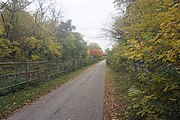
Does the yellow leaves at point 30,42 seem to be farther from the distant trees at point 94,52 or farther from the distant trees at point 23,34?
the distant trees at point 94,52

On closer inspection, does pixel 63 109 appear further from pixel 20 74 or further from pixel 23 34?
pixel 23 34

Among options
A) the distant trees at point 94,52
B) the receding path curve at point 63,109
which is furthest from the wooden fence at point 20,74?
the distant trees at point 94,52

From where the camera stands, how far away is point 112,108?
6.50 metres

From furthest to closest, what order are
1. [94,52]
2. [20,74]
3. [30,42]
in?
[94,52]
[30,42]
[20,74]

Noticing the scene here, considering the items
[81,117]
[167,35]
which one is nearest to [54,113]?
[81,117]

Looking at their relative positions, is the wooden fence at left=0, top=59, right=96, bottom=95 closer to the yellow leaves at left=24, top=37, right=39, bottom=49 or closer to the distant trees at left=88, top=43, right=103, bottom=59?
the yellow leaves at left=24, top=37, right=39, bottom=49

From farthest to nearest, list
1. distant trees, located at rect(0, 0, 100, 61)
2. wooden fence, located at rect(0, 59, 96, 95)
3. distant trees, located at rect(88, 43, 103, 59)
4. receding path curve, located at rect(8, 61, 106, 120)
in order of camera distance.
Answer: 1. distant trees, located at rect(88, 43, 103, 59)
2. distant trees, located at rect(0, 0, 100, 61)
3. wooden fence, located at rect(0, 59, 96, 95)
4. receding path curve, located at rect(8, 61, 106, 120)

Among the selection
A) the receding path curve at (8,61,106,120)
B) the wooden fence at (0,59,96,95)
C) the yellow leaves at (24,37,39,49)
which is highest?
the yellow leaves at (24,37,39,49)

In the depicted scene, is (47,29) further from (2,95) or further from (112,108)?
(112,108)

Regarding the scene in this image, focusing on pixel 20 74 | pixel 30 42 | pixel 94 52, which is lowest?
pixel 20 74

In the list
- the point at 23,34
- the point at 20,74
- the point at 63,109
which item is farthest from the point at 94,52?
the point at 63,109

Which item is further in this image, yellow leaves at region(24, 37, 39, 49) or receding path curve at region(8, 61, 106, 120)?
yellow leaves at region(24, 37, 39, 49)

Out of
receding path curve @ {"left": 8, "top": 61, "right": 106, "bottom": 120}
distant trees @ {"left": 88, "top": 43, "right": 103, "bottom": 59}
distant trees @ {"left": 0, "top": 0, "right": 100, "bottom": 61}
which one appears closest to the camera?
receding path curve @ {"left": 8, "top": 61, "right": 106, "bottom": 120}

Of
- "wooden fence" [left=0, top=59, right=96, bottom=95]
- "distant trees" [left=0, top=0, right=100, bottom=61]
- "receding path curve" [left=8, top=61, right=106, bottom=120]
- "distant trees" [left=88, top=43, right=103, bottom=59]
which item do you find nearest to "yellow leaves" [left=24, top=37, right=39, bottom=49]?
"distant trees" [left=0, top=0, right=100, bottom=61]
